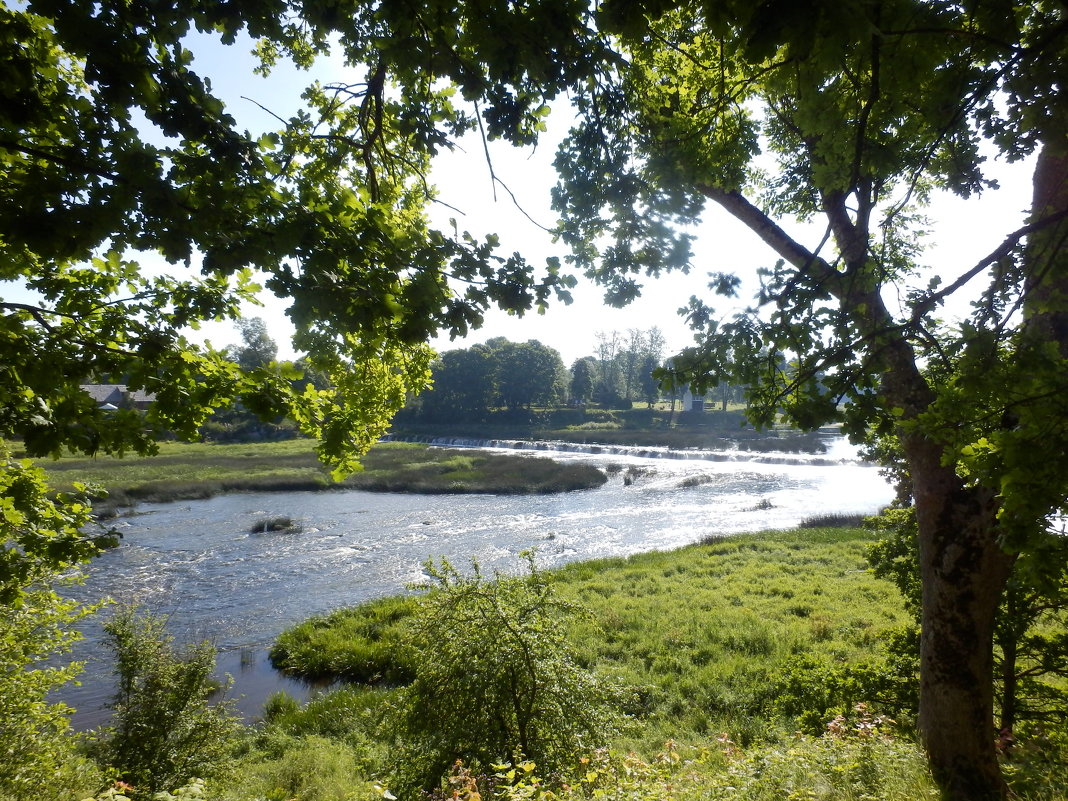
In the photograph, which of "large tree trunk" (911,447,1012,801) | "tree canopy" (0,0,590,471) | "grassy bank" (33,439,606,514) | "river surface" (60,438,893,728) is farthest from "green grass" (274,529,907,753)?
"grassy bank" (33,439,606,514)

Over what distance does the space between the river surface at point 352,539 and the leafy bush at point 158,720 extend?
10.3ft

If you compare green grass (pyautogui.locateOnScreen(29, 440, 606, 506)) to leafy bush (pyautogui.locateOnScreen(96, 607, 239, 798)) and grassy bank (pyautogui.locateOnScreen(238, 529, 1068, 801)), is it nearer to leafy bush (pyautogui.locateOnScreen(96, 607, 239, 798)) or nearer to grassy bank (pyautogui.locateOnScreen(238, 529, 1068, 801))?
grassy bank (pyautogui.locateOnScreen(238, 529, 1068, 801))

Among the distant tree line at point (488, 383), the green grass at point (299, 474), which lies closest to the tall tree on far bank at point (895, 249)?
the green grass at point (299, 474)

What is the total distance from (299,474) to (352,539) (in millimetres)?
17038

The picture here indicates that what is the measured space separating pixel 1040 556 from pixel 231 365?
5.22m

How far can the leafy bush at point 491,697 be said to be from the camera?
5277mm

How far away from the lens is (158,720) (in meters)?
6.81

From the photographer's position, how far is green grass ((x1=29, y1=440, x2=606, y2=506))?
109 feet

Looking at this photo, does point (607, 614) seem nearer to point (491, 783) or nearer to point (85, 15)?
point (491, 783)

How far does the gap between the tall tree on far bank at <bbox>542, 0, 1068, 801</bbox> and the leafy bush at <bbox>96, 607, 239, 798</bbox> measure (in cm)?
720

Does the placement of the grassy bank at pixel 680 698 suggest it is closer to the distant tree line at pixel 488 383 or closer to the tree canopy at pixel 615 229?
the tree canopy at pixel 615 229

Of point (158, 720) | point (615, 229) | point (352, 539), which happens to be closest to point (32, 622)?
point (158, 720)

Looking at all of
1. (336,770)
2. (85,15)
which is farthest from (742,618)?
(85,15)

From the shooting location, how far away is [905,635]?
6820 millimetres
